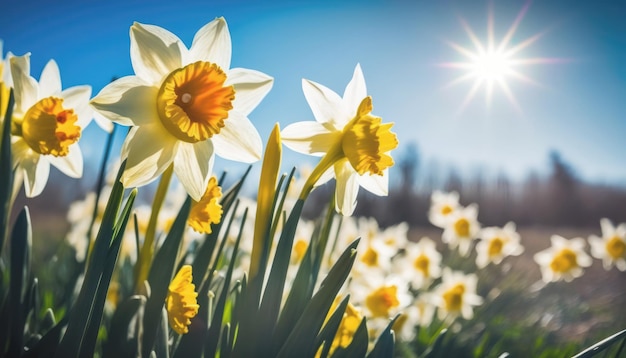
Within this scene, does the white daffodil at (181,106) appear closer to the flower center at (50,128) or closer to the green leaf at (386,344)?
the flower center at (50,128)

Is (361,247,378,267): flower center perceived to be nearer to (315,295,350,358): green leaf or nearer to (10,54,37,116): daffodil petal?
(315,295,350,358): green leaf

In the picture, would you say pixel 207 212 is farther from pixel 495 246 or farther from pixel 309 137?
pixel 495 246

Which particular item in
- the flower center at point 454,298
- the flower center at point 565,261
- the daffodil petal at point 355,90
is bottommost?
the daffodil petal at point 355,90

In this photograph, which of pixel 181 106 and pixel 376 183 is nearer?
pixel 181 106

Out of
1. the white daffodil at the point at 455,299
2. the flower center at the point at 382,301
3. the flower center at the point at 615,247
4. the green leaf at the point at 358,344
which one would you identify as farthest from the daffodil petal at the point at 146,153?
the flower center at the point at 615,247

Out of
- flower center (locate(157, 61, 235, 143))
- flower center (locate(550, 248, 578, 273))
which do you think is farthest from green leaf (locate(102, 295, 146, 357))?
flower center (locate(550, 248, 578, 273))

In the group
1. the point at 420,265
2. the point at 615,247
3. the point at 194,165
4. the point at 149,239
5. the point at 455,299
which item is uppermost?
the point at 615,247

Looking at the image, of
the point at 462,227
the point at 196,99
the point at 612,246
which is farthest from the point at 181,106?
the point at 612,246
